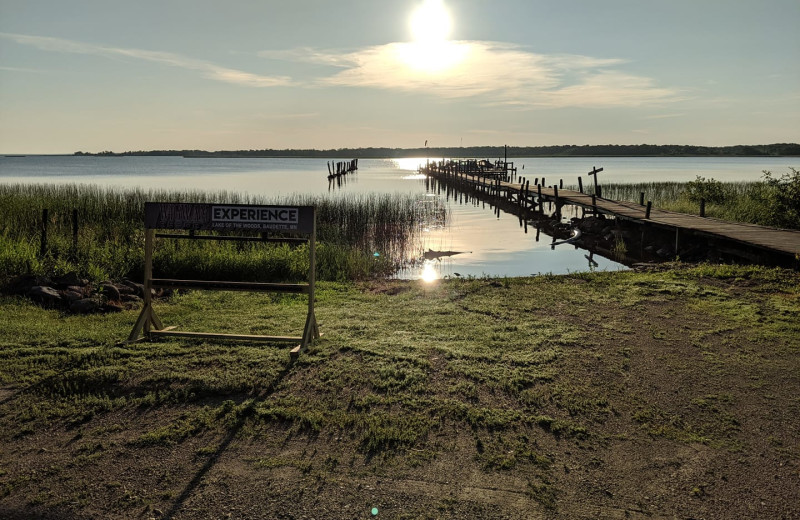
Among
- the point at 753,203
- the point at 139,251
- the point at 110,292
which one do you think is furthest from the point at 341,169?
the point at 110,292

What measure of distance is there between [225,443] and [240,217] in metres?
3.18

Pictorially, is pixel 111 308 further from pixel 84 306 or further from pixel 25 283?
pixel 25 283

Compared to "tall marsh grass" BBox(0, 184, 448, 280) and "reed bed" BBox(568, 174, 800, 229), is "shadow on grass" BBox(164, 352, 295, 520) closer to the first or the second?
"tall marsh grass" BBox(0, 184, 448, 280)

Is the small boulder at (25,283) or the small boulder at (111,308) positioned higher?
the small boulder at (25,283)

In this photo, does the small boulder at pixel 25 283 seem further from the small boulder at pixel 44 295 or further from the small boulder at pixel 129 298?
the small boulder at pixel 129 298

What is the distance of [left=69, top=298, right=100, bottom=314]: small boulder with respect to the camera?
373 inches

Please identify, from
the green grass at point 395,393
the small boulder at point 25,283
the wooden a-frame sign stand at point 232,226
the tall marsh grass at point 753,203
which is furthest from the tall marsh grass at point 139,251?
the tall marsh grass at point 753,203

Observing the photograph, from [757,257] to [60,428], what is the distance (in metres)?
15.5

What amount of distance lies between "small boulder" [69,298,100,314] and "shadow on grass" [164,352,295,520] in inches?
183

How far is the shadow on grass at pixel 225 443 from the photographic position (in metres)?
4.05

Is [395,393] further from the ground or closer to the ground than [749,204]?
closer to the ground

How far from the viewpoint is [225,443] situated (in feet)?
16.1

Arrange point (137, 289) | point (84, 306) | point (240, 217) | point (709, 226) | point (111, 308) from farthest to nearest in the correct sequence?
point (709, 226) → point (137, 289) → point (111, 308) → point (84, 306) → point (240, 217)

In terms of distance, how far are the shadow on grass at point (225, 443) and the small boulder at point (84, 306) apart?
4.64 metres
